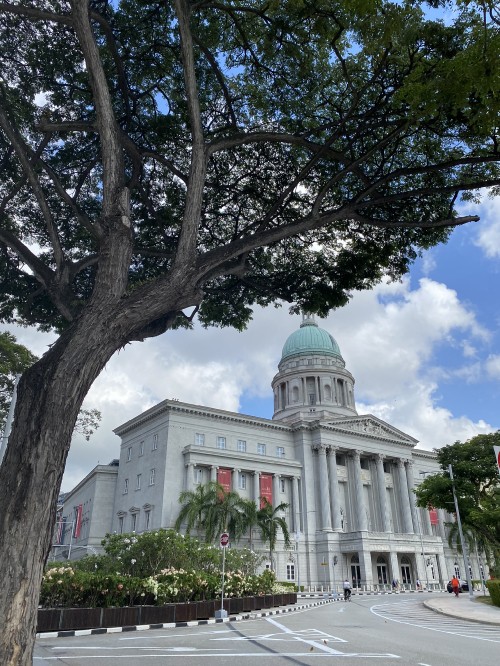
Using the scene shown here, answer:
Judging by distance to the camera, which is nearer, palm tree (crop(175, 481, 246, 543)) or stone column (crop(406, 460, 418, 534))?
palm tree (crop(175, 481, 246, 543))

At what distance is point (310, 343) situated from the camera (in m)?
79.4

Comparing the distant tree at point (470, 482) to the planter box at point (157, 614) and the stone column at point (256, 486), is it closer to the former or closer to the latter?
the stone column at point (256, 486)

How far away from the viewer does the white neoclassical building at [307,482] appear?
171ft

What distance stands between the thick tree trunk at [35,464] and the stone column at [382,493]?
6197 centimetres

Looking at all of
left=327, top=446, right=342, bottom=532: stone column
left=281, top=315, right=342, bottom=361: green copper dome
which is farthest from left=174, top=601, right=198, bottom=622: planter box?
left=281, top=315, right=342, bottom=361: green copper dome

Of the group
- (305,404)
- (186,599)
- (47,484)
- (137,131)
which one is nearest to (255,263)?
(137,131)

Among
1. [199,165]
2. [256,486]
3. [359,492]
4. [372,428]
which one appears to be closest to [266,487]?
[256,486]

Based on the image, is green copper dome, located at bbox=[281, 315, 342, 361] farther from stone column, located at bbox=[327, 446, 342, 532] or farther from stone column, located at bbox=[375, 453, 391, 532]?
stone column, located at bbox=[327, 446, 342, 532]

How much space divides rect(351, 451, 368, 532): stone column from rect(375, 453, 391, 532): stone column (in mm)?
2708

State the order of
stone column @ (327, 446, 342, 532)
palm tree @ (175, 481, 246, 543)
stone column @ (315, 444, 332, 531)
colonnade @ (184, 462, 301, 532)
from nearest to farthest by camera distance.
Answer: palm tree @ (175, 481, 246, 543)
colonnade @ (184, 462, 301, 532)
stone column @ (315, 444, 332, 531)
stone column @ (327, 446, 342, 532)

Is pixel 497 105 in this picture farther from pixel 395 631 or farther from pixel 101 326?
pixel 395 631

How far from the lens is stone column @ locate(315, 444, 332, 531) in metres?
56.7

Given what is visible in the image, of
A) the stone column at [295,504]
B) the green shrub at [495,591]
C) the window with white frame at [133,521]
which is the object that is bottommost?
the green shrub at [495,591]

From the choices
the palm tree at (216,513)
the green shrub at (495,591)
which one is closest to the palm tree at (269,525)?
the palm tree at (216,513)
